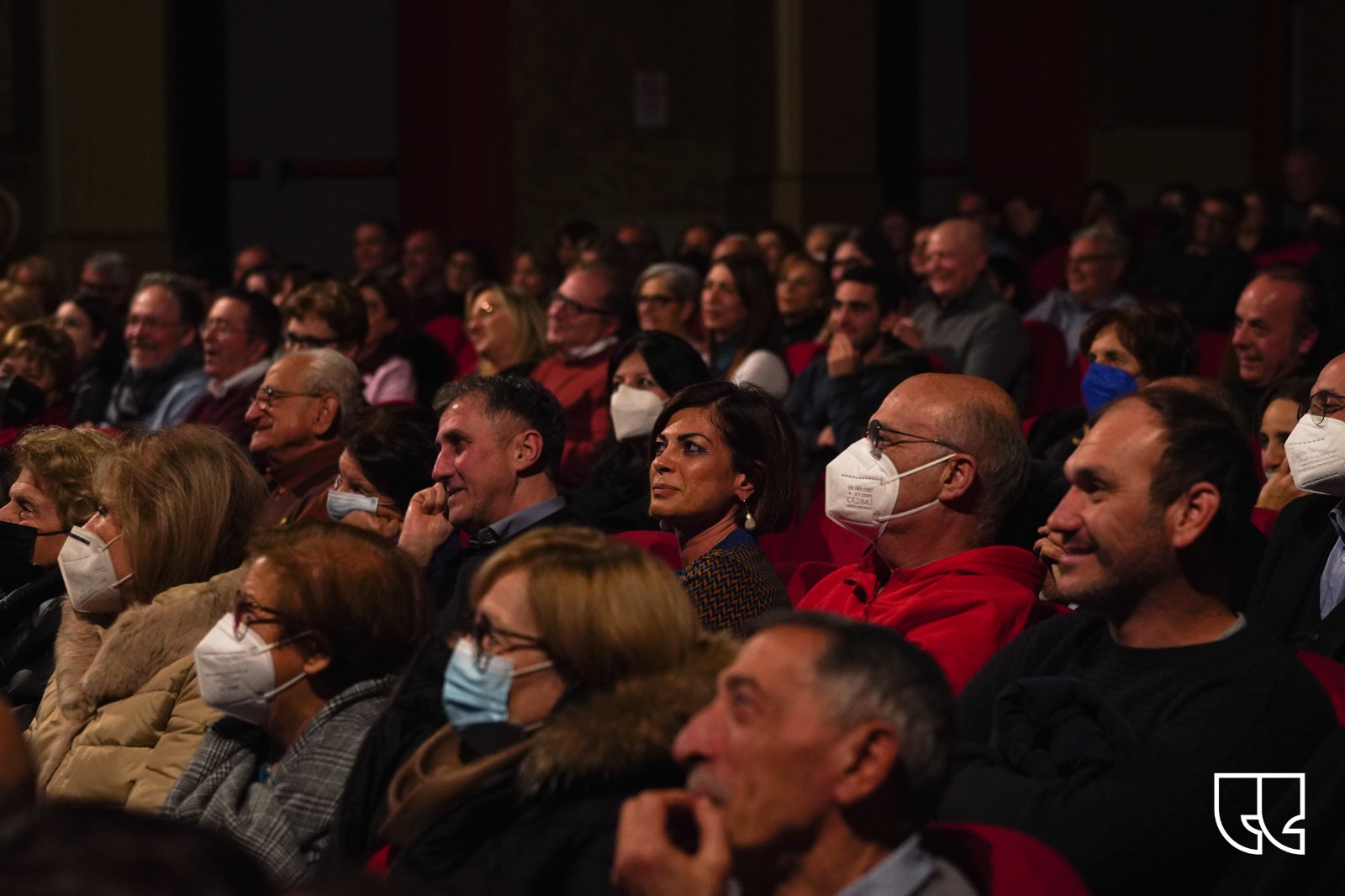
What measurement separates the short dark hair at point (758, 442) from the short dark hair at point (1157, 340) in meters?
1.46

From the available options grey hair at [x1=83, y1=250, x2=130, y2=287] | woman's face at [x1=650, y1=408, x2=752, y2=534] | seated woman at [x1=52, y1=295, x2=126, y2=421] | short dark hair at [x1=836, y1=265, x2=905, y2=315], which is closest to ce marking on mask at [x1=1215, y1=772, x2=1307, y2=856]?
woman's face at [x1=650, y1=408, x2=752, y2=534]

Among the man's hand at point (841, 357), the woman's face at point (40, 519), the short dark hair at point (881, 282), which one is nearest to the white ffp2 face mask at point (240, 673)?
the woman's face at point (40, 519)

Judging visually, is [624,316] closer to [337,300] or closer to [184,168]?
[337,300]

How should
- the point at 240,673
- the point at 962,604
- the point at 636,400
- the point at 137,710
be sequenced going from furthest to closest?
1. the point at 636,400
2. the point at 137,710
3. the point at 962,604
4. the point at 240,673

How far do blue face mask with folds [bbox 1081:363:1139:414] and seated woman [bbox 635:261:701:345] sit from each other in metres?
2.07

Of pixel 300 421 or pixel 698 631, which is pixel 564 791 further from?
pixel 300 421

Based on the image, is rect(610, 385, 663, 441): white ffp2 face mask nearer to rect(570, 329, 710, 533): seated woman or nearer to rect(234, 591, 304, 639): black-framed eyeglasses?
rect(570, 329, 710, 533): seated woman

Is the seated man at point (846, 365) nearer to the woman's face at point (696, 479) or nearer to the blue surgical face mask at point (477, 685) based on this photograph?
the woman's face at point (696, 479)

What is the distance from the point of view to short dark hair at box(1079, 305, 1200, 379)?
15.3 feet

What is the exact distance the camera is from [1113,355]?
470 cm

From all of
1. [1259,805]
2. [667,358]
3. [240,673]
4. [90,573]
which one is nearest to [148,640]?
[90,573]

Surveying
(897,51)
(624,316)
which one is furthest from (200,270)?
(897,51)

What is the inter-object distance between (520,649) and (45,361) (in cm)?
416

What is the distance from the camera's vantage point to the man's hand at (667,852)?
1.81 metres
